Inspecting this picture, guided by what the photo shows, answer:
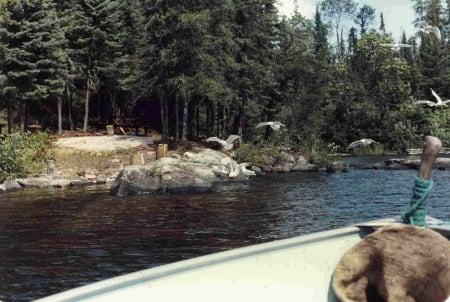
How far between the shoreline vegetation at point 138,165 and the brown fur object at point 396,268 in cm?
1739

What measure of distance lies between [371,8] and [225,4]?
61.3 meters

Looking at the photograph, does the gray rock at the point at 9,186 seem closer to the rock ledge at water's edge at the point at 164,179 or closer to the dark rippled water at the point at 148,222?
the dark rippled water at the point at 148,222

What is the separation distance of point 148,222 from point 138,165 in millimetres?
8838

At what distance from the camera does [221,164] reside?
2952cm

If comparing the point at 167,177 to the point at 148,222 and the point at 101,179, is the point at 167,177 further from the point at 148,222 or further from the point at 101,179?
the point at 148,222

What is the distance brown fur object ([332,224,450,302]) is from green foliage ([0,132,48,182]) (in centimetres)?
2376

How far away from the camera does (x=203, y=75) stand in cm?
3538

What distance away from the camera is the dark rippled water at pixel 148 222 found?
1033 centimetres

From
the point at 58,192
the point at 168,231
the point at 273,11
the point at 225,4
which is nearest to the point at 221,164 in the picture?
the point at 58,192

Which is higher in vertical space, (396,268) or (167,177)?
(396,268)

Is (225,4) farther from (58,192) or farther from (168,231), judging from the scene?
(168,231)

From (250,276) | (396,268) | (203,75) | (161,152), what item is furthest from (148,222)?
(203,75)

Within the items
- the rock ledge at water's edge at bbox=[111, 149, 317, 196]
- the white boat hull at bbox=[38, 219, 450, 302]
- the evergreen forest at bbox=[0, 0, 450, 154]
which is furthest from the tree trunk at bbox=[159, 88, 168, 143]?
the white boat hull at bbox=[38, 219, 450, 302]

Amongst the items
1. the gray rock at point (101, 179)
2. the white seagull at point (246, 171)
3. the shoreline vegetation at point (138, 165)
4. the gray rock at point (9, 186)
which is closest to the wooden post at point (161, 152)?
the shoreline vegetation at point (138, 165)
